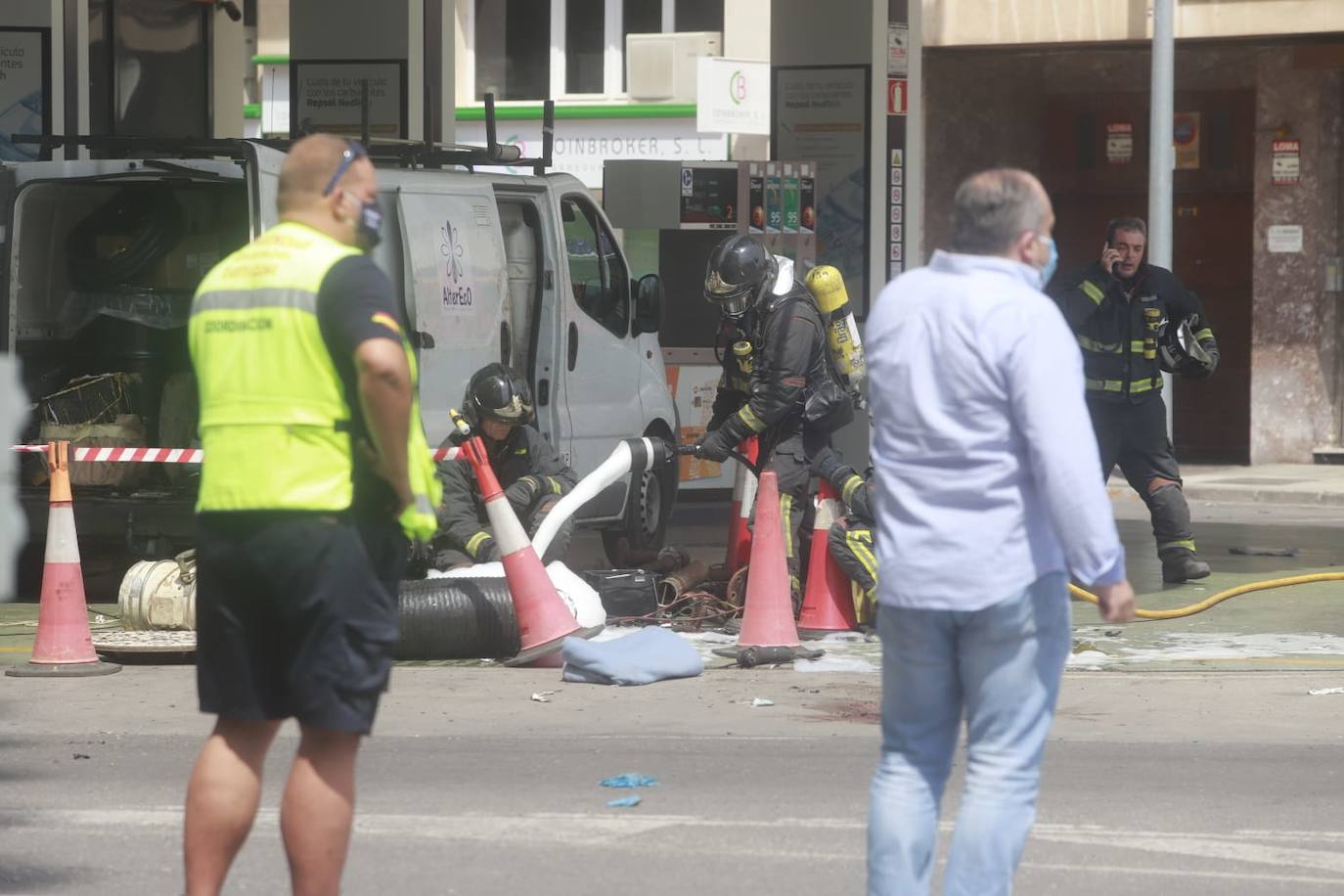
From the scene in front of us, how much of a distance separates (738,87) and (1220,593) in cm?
970

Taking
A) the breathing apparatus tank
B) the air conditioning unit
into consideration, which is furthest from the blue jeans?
the air conditioning unit

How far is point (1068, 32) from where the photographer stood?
1983 cm

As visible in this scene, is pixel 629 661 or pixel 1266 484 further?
pixel 1266 484

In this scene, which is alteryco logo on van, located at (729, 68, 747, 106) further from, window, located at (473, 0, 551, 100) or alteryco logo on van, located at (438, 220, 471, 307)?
alteryco logo on van, located at (438, 220, 471, 307)

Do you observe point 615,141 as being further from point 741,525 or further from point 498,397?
point 498,397

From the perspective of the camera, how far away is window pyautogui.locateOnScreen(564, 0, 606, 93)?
27562 millimetres

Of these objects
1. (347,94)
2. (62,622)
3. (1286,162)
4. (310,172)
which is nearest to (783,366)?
(62,622)

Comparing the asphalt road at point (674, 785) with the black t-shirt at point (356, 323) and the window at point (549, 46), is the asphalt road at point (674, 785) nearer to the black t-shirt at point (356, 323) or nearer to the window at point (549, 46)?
the black t-shirt at point (356, 323)

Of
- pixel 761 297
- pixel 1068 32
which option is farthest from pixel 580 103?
pixel 761 297

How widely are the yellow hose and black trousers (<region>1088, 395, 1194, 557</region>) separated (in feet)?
1.69

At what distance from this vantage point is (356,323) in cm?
443

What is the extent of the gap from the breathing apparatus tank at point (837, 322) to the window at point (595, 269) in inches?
73.9

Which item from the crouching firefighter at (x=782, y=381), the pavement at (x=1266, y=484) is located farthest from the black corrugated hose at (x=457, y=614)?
the pavement at (x=1266, y=484)

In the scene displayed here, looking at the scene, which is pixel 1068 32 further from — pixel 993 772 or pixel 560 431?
pixel 993 772
